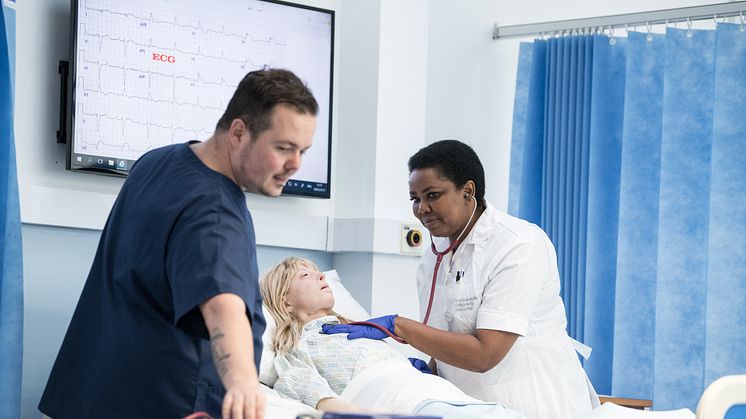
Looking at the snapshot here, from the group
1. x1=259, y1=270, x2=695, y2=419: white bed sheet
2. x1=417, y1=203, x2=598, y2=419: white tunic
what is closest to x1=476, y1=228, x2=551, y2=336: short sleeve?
Result: x1=417, y1=203, x2=598, y2=419: white tunic

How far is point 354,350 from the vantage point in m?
2.60

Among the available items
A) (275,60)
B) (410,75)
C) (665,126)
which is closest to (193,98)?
(275,60)

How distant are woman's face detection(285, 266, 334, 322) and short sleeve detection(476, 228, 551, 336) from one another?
1.83ft

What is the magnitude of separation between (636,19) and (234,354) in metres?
2.74

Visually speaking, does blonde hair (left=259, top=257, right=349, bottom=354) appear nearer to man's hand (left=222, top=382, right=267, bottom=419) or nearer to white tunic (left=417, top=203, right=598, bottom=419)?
white tunic (left=417, top=203, right=598, bottom=419)

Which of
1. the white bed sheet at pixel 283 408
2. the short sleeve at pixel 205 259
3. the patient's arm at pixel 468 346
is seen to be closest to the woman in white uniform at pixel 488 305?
the patient's arm at pixel 468 346

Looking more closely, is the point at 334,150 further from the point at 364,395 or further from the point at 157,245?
the point at 157,245

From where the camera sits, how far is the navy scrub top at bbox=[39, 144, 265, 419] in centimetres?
147

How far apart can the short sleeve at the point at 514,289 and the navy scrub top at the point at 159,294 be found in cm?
99

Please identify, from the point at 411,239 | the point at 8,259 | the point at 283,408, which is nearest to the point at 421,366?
the point at 283,408

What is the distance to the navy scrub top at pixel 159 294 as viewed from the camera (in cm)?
147

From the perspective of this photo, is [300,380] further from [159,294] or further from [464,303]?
[159,294]

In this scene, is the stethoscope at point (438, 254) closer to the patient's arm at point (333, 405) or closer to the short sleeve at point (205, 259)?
the patient's arm at point (333, 405)

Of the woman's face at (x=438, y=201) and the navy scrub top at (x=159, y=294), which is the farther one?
the woman's face at (x=438, y=201)
